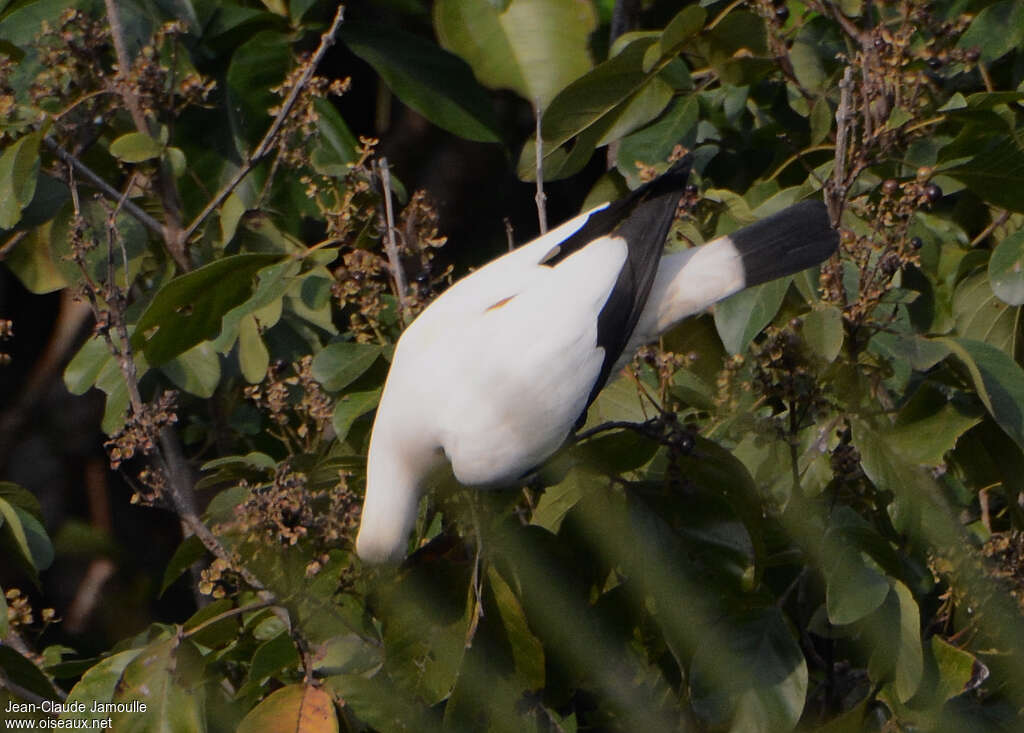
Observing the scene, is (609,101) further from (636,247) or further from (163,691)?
(163,691)

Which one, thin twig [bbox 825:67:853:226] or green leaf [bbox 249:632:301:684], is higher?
thin twig [bbox 825:67:853:226]

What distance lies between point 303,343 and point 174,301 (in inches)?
20.0

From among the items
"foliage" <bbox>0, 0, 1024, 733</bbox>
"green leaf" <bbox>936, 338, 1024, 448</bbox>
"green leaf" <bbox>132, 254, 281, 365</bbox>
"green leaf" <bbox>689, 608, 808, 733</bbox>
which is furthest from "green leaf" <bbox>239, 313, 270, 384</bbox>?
"green leaf" <bbox>936, 338, 1024, 448</bbox>

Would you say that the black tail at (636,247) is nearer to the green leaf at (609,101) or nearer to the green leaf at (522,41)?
the green leaf at (609,101)

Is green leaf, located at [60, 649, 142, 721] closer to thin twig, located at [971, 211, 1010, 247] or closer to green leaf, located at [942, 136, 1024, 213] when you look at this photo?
green leaf, located at [942, 136, 1024, 213]

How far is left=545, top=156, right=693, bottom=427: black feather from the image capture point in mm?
2156

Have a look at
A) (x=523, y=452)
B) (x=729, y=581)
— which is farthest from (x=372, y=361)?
(x=729, y=581)

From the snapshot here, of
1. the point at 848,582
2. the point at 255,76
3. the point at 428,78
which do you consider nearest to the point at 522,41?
the point at 428,78

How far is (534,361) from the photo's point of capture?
220 cm

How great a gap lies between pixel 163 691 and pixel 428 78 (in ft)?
5.29

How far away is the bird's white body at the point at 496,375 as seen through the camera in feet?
7.04

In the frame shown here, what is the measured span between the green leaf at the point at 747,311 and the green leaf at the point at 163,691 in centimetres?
97

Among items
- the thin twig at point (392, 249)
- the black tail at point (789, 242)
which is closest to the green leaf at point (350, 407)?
the thin twig at point (392, 249)

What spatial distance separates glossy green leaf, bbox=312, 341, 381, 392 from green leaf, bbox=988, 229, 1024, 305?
1057mm
